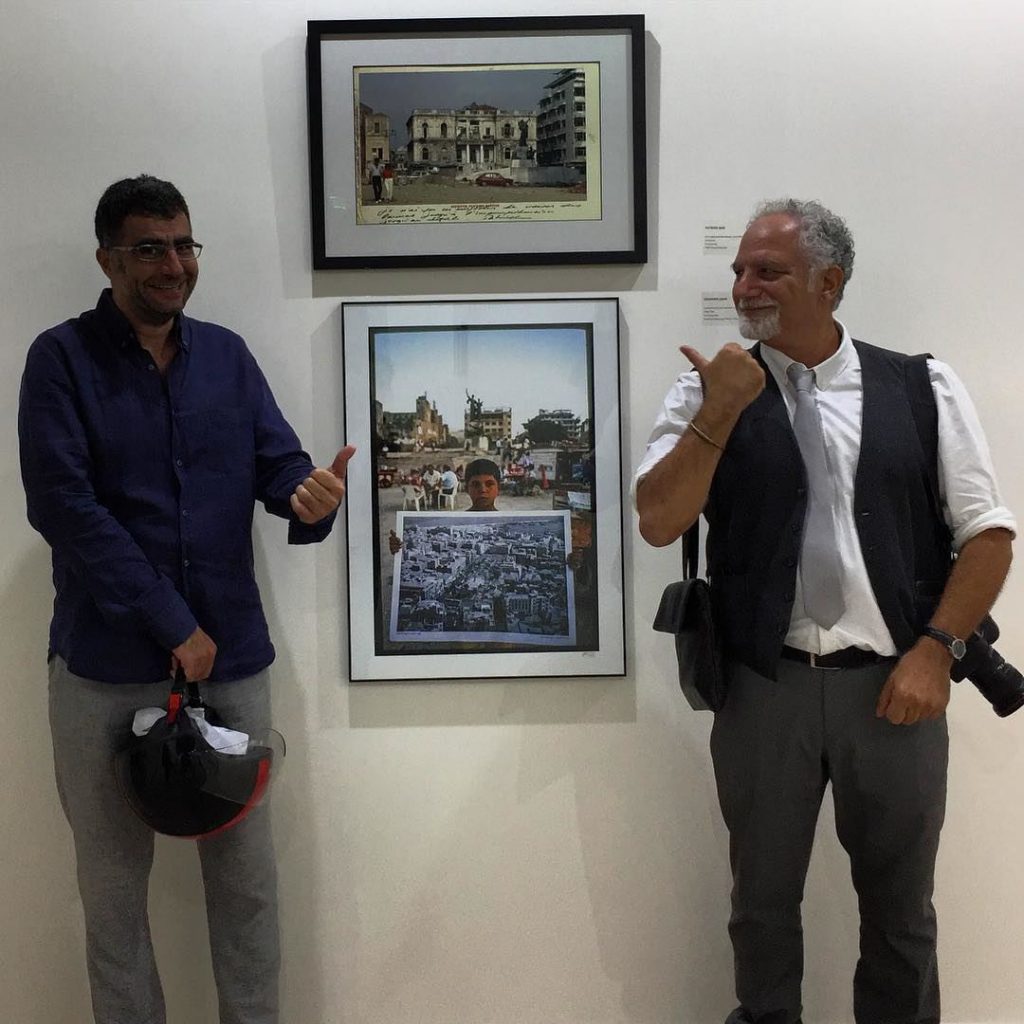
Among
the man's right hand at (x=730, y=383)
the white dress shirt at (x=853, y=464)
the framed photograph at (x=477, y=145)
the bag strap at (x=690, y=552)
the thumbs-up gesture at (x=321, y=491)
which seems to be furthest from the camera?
the framed photograph at (x=477, y=145)

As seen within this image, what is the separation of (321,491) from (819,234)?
3.13 ft

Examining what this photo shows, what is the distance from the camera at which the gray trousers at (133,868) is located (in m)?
1.79

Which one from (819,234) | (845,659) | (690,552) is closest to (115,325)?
(690,552)

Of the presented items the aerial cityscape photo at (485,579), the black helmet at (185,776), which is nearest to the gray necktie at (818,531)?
the aerial cityscape photo at (485,579)

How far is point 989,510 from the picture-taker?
171cm

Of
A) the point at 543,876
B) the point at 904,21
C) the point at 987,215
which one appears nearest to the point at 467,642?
the point at 543,876

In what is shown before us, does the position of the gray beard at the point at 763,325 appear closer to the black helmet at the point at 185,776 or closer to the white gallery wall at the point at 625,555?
the white gallery wall at the point at 625,555

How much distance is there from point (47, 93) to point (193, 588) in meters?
1.11

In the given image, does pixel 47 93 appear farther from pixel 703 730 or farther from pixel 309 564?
pixel 703 730

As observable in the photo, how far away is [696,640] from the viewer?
1783 millimetres

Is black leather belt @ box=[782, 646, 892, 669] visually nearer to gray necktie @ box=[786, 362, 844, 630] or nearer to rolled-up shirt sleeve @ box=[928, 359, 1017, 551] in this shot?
gray necktie @ box=[786, 362, 844, 630]

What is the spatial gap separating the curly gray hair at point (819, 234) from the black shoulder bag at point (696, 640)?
581 mm

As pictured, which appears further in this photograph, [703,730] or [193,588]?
[703,730]

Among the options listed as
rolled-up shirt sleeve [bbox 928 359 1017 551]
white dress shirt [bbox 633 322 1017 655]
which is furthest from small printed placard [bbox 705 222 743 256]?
rolled-up shirt sleeve [bbox 928 359 1017 551]
